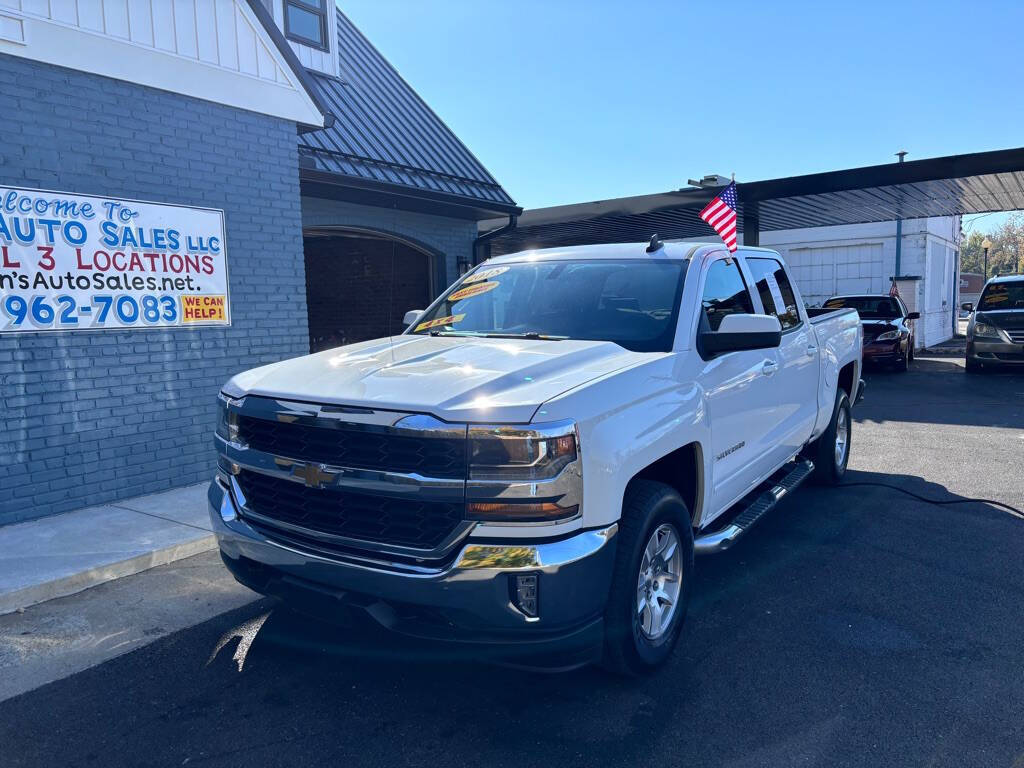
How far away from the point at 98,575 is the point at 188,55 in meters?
4.49

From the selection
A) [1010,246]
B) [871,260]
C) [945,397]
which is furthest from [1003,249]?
[945,397]

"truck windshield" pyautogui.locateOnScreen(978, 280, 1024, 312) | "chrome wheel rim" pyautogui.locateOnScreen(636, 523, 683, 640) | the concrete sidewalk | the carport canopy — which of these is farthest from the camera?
"truck windshield" pyautogui.locateOnScreen(978, 280, 1024, 312)

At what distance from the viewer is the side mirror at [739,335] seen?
3.80 meters

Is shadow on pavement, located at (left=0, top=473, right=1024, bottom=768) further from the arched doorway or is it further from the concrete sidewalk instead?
the arched doorway

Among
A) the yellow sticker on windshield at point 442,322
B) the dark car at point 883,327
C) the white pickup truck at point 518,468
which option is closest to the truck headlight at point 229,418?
the white pickup truck at point 518,468

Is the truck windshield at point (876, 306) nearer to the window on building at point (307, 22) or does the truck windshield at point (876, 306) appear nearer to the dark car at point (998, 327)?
the dark car at point (998, 327)

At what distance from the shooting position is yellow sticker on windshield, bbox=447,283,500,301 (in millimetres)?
4806

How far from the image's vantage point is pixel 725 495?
424cm

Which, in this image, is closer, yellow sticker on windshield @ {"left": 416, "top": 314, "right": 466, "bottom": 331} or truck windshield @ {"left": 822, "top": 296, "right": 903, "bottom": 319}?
yellow sticker on windshield @ {"left": 416, "top": 314, "right": 466, "bottom": 331}

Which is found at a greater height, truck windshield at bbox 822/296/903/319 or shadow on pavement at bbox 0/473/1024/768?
truck windshield at bbox 822/296/903/319

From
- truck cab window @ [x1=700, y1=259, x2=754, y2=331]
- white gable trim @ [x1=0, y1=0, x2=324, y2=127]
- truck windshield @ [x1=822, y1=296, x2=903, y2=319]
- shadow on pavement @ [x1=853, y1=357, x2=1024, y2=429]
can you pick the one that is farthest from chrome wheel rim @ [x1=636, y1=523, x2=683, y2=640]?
truck windshield @ [x1=822, y1=296, x2=903, y2=319]

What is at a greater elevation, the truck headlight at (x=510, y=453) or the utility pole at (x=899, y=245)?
the utility pole at (x=899, y=245)

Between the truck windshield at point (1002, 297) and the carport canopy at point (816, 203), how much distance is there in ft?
5.96

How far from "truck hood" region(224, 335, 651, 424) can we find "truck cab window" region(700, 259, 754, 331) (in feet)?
2.93
